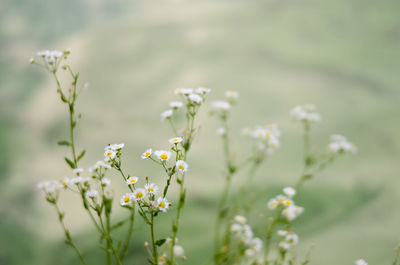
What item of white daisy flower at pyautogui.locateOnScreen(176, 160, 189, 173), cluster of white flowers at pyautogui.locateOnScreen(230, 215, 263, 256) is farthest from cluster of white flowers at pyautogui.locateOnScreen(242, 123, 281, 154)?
white daisy flower at pyautogui.locateOnScreen(176, 160, 189, 173)

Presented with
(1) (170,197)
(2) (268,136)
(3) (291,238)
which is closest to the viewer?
(3) (291,238)

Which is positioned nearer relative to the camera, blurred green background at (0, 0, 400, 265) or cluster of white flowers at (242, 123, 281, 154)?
cluster of white flowers at (242, 123, 281, 154)

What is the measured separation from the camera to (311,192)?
1.04 m

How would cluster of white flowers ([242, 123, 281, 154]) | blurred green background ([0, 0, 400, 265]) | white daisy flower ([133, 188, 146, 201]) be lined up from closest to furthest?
→ white daisy flower ([133, 188, 146, 201]) → cluster of white flowers ([242, 123, 281, 154]) → blurred green background ([0, 0, 400, 265])

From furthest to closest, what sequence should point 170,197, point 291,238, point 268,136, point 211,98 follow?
point 211,98 < point 170,197 < point 268,136 < point 291,238

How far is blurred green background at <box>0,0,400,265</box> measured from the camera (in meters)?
0.97

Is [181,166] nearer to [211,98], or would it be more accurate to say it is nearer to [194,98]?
[194,98]

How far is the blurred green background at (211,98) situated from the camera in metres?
0.97

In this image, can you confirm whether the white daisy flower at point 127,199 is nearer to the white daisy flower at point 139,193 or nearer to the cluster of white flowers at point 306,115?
the white daisy flower at point 139,193

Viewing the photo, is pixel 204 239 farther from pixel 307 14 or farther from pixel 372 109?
pixel 307 14

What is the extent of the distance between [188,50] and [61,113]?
18.7 inches

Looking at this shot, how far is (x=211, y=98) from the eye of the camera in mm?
1248

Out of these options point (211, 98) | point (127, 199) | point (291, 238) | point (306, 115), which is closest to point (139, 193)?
point (127, 199)

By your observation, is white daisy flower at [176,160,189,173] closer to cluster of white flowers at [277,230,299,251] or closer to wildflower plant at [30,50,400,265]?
wildflower plant at [30,50,400,265]
